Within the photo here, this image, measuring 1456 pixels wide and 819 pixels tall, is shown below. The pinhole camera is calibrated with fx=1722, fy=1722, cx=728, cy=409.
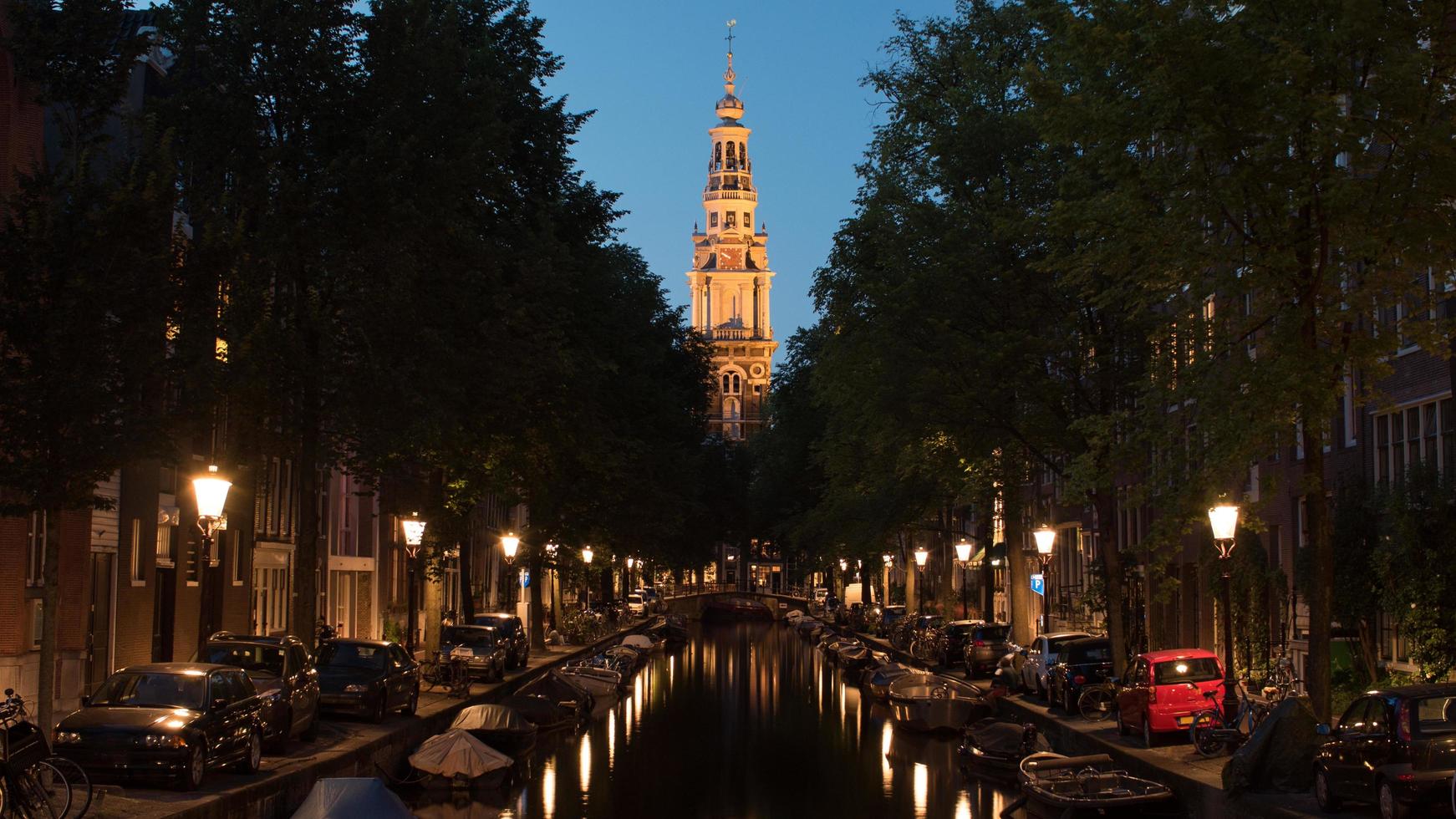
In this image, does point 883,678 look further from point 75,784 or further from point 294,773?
point 75,784

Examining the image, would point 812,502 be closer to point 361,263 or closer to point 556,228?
point 556,228

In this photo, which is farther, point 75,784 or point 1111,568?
point 1111,568

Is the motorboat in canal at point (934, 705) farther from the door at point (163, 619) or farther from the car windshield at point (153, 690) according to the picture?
the car windshield at point (153, 690)

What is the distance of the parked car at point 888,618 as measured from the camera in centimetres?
7950

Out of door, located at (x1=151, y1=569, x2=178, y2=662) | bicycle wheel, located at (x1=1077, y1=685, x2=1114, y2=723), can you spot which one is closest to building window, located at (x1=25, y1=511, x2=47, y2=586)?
door, located at (x1=151, y1=569, x2=178, y2=662)

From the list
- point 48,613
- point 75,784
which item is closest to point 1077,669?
point 48,613

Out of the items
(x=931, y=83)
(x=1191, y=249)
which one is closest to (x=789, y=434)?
(x=931, y=83)

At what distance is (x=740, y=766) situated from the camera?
30.4 metres

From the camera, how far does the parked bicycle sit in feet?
84.0

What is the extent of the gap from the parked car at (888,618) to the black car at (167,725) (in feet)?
184

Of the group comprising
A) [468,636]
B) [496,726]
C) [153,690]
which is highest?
[153,690]

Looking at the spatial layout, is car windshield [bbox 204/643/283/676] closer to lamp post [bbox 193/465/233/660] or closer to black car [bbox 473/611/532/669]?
lamp post [bbox 193/465/233/660]

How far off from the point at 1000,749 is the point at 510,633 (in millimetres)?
26367

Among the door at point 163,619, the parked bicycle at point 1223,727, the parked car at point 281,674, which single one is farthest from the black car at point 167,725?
the door at point 163,619
